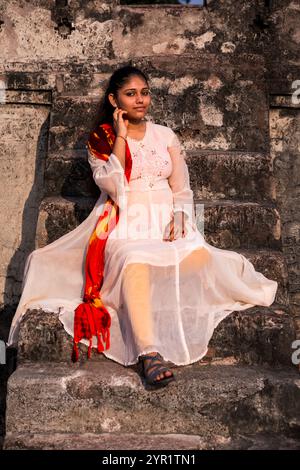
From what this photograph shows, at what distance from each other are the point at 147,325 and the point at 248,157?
173cm

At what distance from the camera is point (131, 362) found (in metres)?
3.87

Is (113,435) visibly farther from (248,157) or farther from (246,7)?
(246,7)

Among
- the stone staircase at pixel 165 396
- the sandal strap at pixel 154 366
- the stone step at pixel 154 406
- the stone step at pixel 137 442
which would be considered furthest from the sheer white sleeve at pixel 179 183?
the stone step at pixel 137 442

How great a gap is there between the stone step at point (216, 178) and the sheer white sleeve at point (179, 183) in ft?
1.35

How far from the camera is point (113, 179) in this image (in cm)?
432

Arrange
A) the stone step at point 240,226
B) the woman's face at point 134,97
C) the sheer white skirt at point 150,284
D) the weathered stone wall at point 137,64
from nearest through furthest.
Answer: the sheer white skirt at point 150,284 → the woman's face at point 134,97 → the stone step at point 240,226 → the weathered stone wall at point 137,64

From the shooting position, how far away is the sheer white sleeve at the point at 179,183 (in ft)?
14.8

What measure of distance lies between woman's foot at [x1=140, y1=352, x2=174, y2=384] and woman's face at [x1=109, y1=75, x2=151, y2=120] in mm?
1519

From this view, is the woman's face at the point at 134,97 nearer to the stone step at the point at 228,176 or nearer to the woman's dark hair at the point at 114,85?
the woman's dark hair at the point at 114,85

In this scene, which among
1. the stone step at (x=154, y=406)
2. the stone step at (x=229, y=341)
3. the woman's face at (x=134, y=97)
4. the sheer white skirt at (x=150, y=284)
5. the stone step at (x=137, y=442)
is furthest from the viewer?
the woman's face at (x=134, y=97)

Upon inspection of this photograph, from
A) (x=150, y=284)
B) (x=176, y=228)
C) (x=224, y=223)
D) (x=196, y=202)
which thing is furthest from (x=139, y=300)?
(x=196, y=202)

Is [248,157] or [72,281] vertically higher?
[248,157]

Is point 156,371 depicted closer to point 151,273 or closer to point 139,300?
point 139,300
